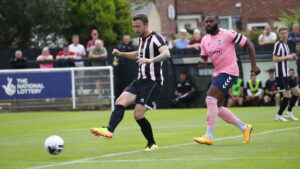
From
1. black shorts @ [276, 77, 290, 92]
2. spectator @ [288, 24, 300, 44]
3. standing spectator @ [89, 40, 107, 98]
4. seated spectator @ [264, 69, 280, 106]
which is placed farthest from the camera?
standing spectator @ [89, 40, 107, 98]

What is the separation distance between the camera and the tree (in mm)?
38344

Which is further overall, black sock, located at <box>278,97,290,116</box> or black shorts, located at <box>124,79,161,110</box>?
black sock, located at <box>278,97,290,116</box>

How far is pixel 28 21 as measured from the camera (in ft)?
128

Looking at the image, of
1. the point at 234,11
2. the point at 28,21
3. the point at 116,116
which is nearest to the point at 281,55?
the point at 116,116

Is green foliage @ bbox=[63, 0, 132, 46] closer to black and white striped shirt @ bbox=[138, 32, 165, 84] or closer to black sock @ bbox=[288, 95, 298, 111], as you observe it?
black sock @ bbox=[288, 95, 298, 111]

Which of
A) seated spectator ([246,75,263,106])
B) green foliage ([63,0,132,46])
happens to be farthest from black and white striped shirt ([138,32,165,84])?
green foliage ([63,0,132,46])

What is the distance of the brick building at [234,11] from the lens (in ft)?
175

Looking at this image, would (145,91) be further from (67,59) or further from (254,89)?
(67,59)

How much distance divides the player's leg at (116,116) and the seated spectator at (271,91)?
13382 millimetres

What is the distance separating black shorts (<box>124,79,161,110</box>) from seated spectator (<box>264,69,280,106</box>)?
13186 mm

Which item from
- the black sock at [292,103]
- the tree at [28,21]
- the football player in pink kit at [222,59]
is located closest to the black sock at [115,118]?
the football player in pink kit at [222,59]

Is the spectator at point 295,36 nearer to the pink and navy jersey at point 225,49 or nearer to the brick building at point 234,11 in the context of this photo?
the pink and navy jersey at point 225,49

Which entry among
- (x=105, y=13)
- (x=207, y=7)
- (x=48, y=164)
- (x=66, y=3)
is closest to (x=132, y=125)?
(x=48, y=164)

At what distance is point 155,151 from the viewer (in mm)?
9570
